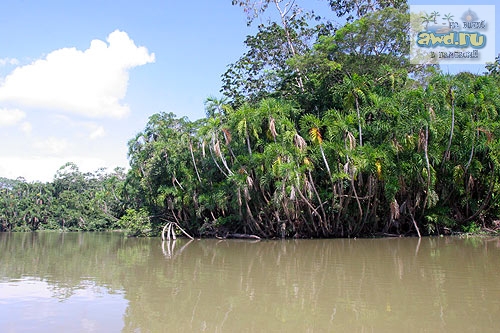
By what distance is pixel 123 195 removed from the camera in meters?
35.4

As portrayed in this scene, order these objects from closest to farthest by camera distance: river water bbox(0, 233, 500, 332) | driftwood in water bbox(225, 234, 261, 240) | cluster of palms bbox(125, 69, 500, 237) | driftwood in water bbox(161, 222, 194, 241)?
river water bbox(0, 233, 500, 332) < cluster of palms bbox(125, 69, 500, 237) < driftwood in water bbox(225, 234, 261, 240) < driftwood in water bbox(161, 222, 194, 241)

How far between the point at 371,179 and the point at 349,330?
14356 mm

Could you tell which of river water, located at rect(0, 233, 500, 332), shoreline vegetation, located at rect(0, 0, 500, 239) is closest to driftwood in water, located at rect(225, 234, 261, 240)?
shoreline vegetation, located at rect(0, 0, 500, 239)

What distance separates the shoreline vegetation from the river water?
18.1 feet

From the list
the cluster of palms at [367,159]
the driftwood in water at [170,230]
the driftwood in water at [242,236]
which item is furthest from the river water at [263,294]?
the driftwood in water at [170,230]

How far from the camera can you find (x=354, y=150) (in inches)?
749

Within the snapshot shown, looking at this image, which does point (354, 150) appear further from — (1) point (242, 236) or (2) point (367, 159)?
(1) point (242, 236)

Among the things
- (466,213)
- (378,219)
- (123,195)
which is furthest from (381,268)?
(123,195)

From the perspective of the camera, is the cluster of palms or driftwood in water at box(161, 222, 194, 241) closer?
the cluster of palms

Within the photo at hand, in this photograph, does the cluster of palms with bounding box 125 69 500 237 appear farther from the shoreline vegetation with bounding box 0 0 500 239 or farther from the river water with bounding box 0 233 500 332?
the river water with bounding box 0 233 500 332

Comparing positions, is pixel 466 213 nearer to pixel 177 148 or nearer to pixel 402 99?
pixel 402 99

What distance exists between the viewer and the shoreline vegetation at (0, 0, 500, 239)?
19219mm

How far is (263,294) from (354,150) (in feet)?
39.0

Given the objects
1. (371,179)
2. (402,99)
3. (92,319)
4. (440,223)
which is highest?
(402,99)
